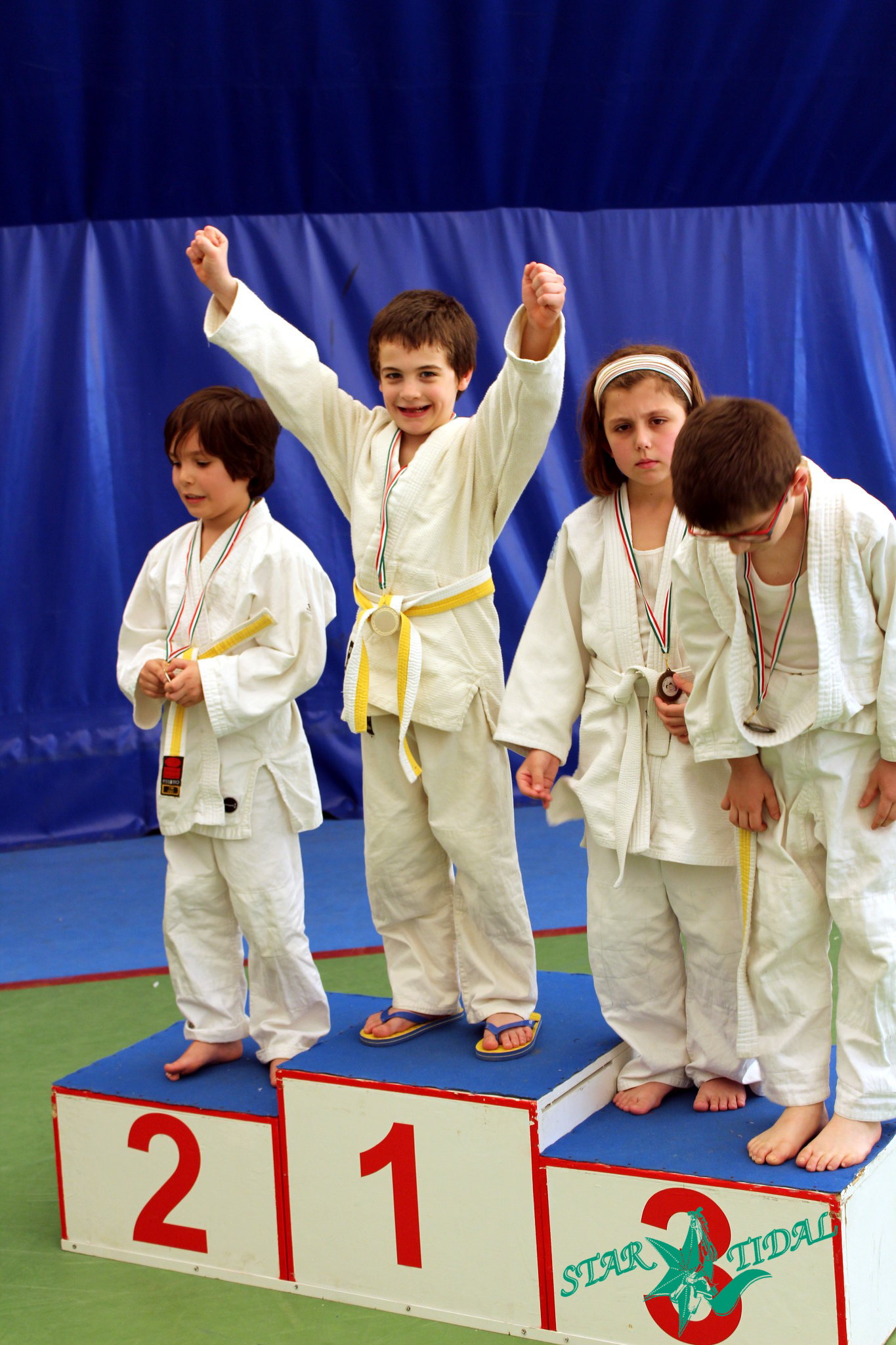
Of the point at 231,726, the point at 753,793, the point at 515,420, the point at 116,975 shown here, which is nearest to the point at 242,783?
the point at 231,726

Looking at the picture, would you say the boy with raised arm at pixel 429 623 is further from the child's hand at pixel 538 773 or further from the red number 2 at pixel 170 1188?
the red number 2 at pixel 170 1188

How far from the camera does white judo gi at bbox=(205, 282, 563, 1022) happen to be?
84.4 inches

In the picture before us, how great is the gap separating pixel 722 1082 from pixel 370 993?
4.44 feet

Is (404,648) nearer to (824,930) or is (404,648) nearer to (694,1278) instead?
(824,930)

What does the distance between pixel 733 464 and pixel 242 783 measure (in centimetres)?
108

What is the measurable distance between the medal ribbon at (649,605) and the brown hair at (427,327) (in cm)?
39

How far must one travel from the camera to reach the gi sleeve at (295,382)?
2238 mm

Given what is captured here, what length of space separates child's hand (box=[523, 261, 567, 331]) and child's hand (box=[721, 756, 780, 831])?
0.70m

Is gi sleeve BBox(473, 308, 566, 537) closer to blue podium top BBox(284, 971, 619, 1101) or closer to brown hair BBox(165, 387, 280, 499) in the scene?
brown hair BBox(165, 387, 280, 499)

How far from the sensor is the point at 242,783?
232 centimetres

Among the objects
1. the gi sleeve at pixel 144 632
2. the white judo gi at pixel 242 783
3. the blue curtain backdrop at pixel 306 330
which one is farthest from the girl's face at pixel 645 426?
the blue curtain backdrop at pixel 306 330

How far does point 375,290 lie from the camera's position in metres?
5.00

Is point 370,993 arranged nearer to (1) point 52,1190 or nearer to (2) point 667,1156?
(1) point 52,1190

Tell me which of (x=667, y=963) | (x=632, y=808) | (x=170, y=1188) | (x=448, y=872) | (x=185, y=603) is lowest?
(x=170, y=1188)
